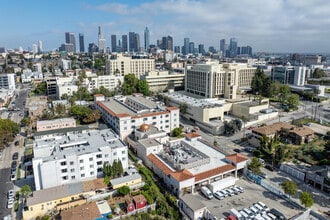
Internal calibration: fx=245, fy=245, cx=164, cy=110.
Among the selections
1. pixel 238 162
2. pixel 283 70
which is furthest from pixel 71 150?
pixel 283 70

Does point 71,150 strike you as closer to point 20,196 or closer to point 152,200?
point 20,196

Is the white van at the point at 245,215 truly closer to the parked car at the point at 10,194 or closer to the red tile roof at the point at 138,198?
the red tile roof at the point at 138,198

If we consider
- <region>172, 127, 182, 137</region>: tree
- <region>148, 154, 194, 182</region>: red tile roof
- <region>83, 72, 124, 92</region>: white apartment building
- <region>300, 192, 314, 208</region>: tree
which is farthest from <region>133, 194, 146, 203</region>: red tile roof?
<region>83, 72, 124, 92</region>: white apartment building

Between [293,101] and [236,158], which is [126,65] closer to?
[293,101]

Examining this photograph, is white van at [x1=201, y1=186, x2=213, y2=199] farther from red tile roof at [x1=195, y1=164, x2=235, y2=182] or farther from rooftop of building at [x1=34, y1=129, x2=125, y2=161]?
rooftop of building at [x1=34, y1=129, x2=125, y2=161]

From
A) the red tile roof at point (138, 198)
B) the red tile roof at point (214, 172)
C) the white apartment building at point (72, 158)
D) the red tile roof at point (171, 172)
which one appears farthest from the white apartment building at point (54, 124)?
the red tile roof at point (214, 172)

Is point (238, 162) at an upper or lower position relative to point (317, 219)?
upper
